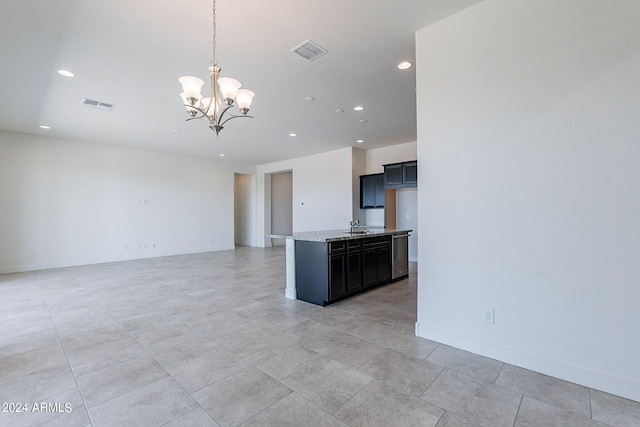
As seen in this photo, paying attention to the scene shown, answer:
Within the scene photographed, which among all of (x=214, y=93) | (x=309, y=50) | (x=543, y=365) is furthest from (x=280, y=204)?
(x=543, y=365)

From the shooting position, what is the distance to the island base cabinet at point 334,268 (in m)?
3.88

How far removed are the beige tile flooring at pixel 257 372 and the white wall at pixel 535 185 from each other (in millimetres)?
335

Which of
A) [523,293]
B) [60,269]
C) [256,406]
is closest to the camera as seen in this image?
[256,406]

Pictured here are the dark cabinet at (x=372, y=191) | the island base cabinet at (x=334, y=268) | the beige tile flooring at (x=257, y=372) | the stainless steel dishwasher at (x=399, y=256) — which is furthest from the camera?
the dark cabinet at (x=372, y=191)

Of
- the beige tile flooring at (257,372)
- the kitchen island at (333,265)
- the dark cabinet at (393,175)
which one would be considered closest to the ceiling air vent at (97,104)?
the beige tile flooring at (257,372)

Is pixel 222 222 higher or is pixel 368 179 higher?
pixel 368 179

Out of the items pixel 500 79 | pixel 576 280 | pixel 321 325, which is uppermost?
pixel 500 79

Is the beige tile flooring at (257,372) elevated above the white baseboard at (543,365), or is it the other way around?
the white baseboard at (543,365)

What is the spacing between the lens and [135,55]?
322cm

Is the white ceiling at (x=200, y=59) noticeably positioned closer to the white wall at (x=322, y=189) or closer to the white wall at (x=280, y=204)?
the white wall at (x=322, y=189)

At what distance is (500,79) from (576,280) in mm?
1707

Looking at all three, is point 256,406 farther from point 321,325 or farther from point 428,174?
point 428,174

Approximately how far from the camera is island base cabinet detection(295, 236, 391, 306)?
12.7 ft

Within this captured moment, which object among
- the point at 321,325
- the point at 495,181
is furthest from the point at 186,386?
the point at 495,181
